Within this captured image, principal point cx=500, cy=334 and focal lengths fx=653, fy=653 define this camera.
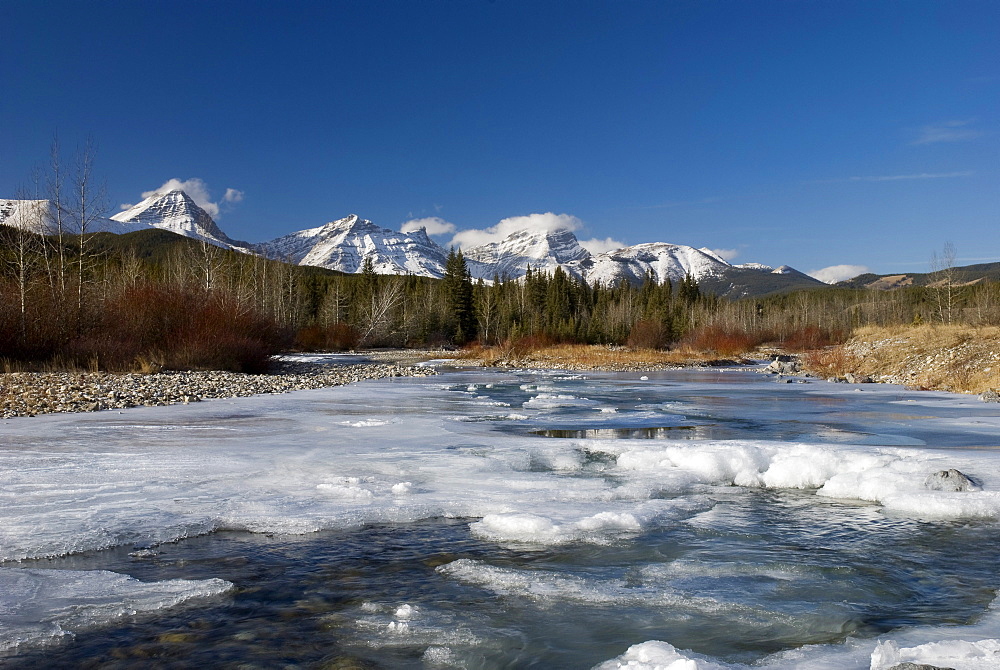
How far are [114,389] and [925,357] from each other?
2678 cm

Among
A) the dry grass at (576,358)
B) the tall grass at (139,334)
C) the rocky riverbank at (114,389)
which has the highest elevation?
the tall grass at (139,334)

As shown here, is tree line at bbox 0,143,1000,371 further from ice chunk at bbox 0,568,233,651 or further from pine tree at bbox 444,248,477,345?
ice chunk at bbox 0,568,233,651

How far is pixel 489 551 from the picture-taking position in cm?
480

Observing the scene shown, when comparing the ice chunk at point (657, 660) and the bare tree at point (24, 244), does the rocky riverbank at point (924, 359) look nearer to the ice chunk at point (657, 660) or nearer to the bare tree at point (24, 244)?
the ice chunk at point (657, 660)

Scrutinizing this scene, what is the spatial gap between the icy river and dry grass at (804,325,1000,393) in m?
13.6

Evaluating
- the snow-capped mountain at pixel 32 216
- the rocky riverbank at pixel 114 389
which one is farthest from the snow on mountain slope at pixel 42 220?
the rocky riverbank at pixel 114 389

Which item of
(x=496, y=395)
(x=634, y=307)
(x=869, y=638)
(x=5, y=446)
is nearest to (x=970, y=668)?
(x=869, y=638)

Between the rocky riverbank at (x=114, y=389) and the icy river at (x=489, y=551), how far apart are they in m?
2.64

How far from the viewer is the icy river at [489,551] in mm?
3299

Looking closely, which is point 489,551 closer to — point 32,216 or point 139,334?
point 139,334

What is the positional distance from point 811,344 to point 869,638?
49055mm

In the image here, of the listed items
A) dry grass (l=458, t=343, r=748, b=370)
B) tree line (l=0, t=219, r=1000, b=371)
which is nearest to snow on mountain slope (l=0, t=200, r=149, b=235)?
tree line (l=0, t=219, r=1000, b=371)

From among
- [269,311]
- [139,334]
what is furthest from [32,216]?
[269,311]

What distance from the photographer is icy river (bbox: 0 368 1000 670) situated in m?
3.30
